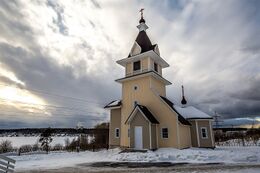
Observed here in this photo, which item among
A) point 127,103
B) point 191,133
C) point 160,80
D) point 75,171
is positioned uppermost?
point 160,80

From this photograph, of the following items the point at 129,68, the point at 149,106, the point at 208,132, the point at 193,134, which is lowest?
Result: the point at 193,134

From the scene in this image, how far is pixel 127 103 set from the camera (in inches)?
955

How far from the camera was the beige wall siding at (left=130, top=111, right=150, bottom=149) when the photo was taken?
794 inches

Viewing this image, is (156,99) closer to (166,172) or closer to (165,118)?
(165,118)

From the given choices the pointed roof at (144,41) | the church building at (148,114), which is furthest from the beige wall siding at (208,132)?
the pointed roof at (144,41)

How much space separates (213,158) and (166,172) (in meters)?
6.71

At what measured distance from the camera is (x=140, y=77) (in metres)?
23.9

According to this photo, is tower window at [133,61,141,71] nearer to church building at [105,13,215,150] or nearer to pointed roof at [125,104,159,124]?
church building at [105,13,215,150]

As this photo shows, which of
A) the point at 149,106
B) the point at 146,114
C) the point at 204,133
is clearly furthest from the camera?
the point at 204,133

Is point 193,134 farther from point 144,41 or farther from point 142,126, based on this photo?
point 144,41

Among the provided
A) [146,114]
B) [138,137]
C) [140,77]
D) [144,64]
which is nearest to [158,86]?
[140,77]

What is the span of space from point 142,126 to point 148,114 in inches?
57.8

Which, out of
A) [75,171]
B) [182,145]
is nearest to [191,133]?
[182,145]

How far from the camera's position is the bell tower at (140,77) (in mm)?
23203
